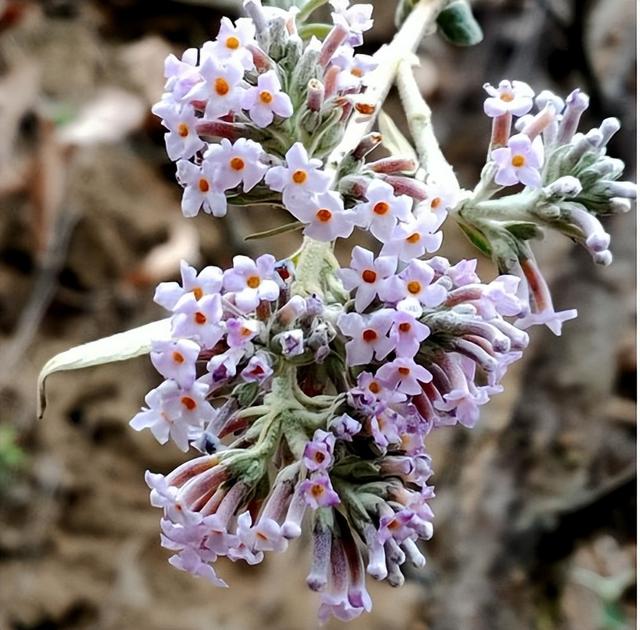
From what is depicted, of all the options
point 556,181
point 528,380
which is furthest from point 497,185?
point 528,380

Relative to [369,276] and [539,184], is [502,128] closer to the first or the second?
[539,184]

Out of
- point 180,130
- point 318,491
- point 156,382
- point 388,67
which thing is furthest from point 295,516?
point 156,382

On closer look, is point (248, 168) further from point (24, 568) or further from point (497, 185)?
point (24, 568)

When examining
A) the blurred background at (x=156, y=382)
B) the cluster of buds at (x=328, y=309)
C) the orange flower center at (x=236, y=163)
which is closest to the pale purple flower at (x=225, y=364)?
the cluster of buds at (x=328, y=309)

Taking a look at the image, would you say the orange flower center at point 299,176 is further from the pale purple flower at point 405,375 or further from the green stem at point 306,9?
the green stem at point 306,9

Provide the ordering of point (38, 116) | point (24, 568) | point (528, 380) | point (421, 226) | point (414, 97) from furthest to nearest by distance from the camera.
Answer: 1. point (38, 116)
2. point (24, 568)
3. point (528, 380)
4. point (414, 97)
5. point (421, 226)

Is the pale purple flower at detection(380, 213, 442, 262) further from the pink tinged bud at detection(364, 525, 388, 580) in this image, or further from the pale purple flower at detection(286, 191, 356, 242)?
the pink tinged bud at detection(364, 525, 388, 580)

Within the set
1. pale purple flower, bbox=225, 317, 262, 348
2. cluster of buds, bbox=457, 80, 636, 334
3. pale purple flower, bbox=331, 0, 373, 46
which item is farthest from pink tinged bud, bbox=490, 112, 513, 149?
pale purple flower, bbox=225, 317, 262, 348
